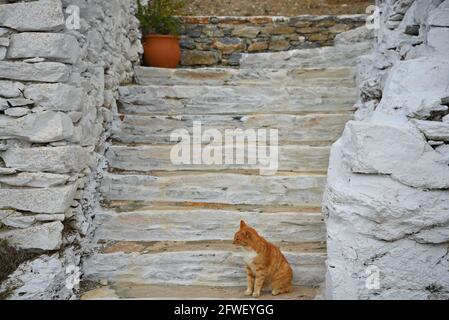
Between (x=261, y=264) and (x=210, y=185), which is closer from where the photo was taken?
(x=261, y=264)

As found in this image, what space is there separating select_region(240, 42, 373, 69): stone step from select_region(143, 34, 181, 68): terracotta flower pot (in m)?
0.85

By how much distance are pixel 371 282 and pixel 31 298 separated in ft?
6.30

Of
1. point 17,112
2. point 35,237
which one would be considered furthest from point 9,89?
point 35,237

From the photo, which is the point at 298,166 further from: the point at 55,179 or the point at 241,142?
the point at 55,179

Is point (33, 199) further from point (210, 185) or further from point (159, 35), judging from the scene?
point (159, 35)

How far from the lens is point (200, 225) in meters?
3.41

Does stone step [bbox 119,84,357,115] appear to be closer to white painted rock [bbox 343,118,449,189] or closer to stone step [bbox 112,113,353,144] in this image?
stone step [bbox 112,113,353,144]

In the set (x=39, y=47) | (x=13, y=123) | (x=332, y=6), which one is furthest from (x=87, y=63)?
(x=332, y=6)

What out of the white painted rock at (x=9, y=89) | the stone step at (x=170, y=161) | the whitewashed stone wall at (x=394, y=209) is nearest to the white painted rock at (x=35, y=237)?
the white painted rock at (x=9, y=89)

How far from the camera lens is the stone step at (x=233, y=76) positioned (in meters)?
4.72

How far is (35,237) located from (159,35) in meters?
3.05

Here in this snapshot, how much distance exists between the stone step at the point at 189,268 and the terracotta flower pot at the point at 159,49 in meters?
2.73

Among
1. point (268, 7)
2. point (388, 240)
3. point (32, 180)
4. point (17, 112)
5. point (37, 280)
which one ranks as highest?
point (268, 7)

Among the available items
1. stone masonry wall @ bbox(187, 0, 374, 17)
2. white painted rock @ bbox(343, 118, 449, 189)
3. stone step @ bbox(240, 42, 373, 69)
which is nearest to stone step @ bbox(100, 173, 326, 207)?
white painted rock @ bbox(343, 118, 449, 189)
